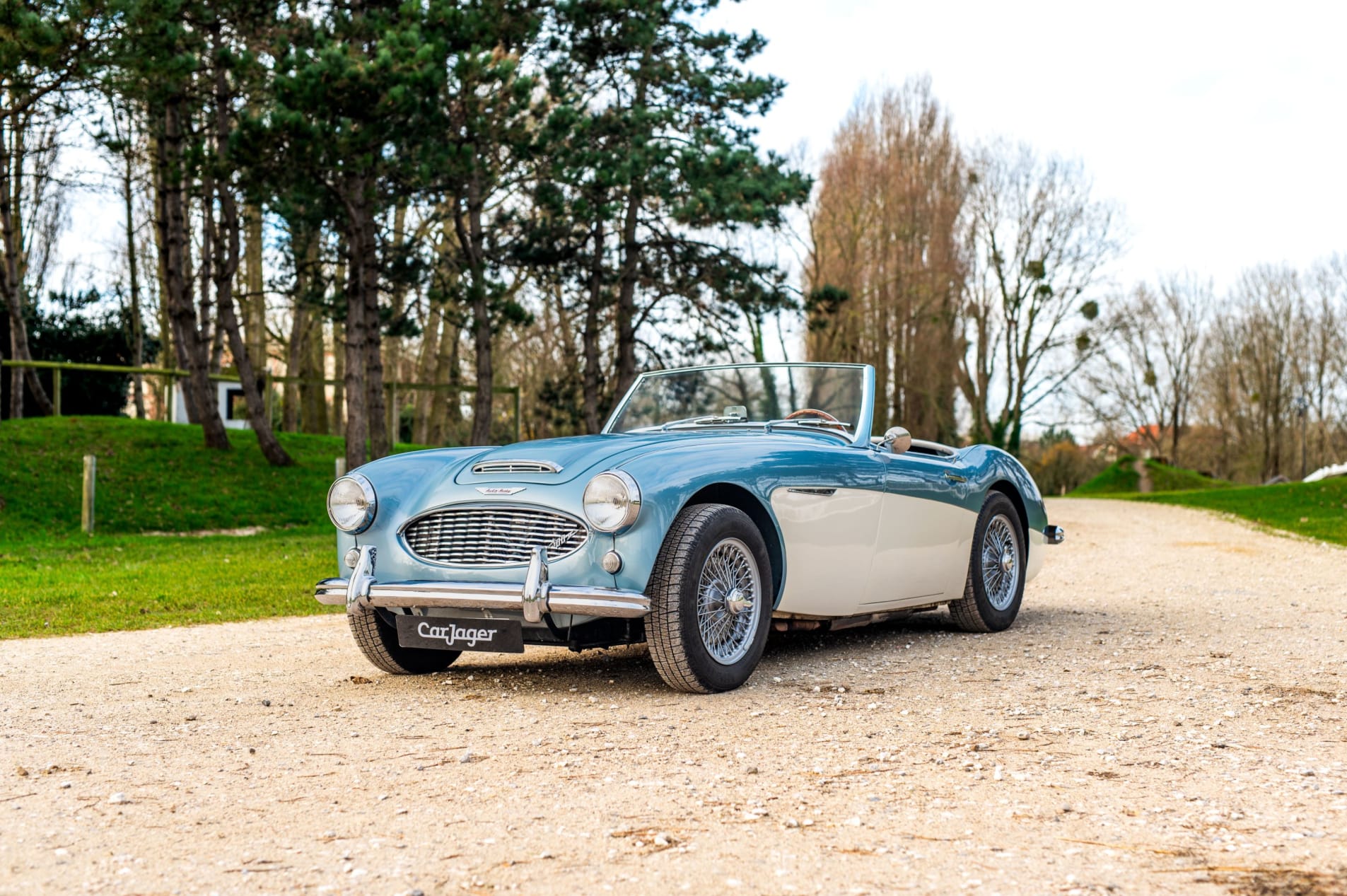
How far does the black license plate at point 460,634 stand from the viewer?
5324 mm

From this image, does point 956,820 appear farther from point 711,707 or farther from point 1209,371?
point 1209,371

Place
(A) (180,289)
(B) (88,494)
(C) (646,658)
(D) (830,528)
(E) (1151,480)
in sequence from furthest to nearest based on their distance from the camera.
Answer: (E) (1151,480) → (A) (180,289) → (B) (88,494) → (C) (646,658) → (D) (830,528)

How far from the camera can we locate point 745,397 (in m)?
7.38

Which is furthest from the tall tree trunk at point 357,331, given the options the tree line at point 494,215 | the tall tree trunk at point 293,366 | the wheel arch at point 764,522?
the wheel arch at point 764,522

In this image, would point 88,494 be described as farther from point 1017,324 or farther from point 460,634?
point 1017,324

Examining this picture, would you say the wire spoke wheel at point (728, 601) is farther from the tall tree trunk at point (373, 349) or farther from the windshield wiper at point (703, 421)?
the tall tree trunk at point (373, 349)

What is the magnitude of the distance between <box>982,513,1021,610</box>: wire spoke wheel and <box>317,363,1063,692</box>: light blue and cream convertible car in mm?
706

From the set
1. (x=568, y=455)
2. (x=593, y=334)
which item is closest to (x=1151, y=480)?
(x=593, y=334)

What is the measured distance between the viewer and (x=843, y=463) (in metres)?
6.31

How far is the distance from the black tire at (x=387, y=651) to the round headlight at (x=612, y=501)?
4.15 feet

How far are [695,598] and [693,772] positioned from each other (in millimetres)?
1264

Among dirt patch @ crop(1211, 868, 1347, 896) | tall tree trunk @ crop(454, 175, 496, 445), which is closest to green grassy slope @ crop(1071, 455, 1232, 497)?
tall tree trunk @ crop(454, 175, 496, 445)

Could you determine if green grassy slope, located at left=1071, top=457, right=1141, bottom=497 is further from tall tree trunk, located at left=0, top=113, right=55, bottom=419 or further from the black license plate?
the black license plate

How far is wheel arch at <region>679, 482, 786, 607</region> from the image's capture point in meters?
5.72
